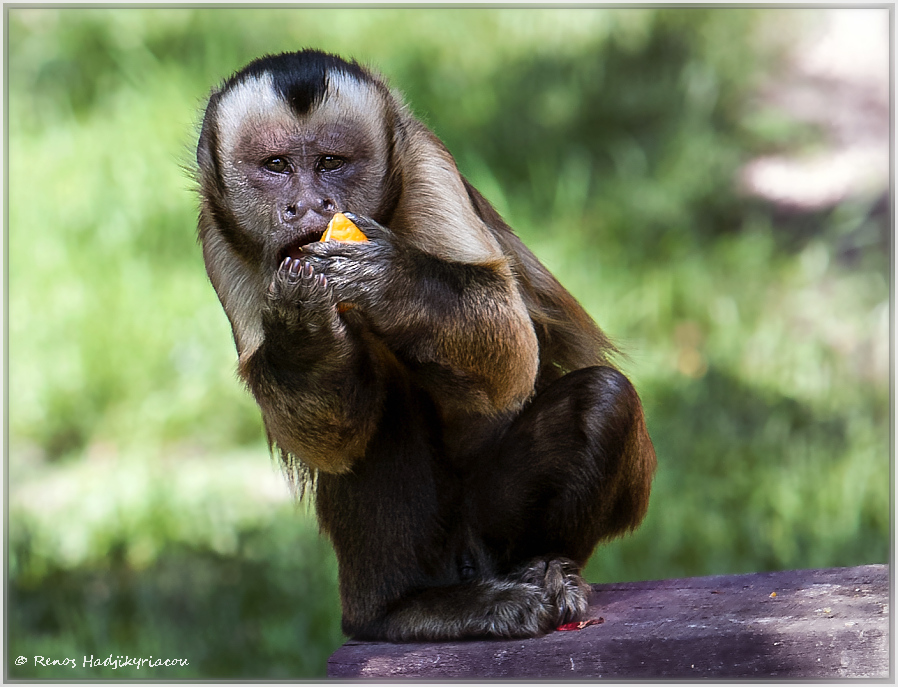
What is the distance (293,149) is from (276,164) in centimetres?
8

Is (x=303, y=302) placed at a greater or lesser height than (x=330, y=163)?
lesser

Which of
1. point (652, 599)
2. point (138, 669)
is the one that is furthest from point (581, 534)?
point (138, 669)

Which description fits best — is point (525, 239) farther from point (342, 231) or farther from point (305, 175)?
point (342, 231)

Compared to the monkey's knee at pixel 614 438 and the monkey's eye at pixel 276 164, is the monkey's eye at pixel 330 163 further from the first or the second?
the monkey's knee at pixel 614 438

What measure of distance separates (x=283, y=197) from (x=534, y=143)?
407 cm

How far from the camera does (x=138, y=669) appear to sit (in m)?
4.39

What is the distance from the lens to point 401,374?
3.83 metres

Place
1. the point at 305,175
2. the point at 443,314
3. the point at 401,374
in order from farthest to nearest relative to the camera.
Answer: the point at 401,374
the point at 305,175
the point at 443,314

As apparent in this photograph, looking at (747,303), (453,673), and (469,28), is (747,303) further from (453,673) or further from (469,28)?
(453,673)

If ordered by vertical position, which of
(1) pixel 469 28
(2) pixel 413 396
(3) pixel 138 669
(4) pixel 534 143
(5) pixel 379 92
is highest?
(1) pixel 469 28

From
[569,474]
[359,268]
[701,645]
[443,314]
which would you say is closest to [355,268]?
[359,268]

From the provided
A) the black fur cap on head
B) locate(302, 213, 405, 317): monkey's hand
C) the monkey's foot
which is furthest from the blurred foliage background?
locate(302, 213, 405, 317): monkey's hand

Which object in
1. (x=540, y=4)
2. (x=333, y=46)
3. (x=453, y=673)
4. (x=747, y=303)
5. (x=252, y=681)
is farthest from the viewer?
(x=747, y=303)

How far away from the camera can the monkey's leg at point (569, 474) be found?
12.1ft
